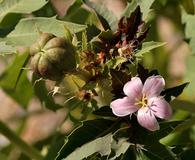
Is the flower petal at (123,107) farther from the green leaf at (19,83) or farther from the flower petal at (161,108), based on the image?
the green leaf at (19,83)

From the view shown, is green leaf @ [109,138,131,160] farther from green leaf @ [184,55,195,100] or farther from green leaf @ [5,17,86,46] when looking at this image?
green leaf @ [184,55,195,100]

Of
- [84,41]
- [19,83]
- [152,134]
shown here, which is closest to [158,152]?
[152,134]

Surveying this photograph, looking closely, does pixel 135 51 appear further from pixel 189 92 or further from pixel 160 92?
pixel 189 92

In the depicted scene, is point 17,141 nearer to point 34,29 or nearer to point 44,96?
point 44,96

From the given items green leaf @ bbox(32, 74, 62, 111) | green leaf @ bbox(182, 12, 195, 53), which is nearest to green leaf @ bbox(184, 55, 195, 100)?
green leaf @ bbox(182, 12, 195, 53)

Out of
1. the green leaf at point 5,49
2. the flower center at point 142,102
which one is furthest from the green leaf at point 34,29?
the flower center at point 142,102
